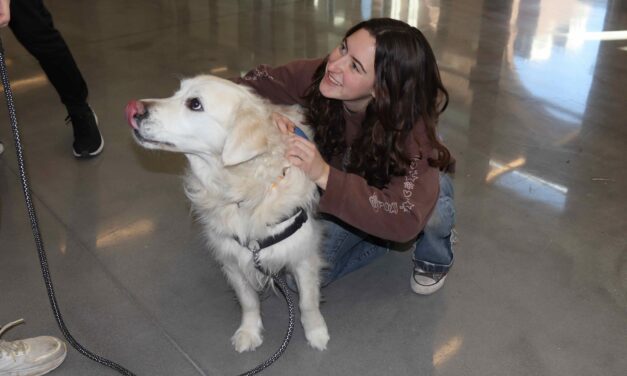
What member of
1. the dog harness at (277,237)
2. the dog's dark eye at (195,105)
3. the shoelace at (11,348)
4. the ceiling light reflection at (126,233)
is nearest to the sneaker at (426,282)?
the dog harness at (277,237)

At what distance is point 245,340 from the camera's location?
1850mm

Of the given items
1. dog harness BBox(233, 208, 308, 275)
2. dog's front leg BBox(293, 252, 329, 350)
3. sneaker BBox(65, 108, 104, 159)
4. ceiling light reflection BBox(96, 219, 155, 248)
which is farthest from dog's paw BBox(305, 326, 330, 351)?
sneaker BBox(65, 108, 104, 159)

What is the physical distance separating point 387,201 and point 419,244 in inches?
18.9

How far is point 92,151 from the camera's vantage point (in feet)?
9.39

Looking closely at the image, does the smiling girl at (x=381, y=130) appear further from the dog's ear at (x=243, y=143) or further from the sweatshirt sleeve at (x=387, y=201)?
the dog's ear at (x=243, y=143)

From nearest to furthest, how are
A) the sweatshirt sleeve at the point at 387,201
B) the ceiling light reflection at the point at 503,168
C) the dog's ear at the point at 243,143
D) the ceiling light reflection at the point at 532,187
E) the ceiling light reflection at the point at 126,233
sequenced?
the dog's ear at the point at 243,143 < the sweatshirt sleeve at the point at 387,201 < the ceiling light reflection at the point at 126,233 < the ceiling light reflection at the point at 532,187 < the ceiling light reflection at the point at 503,168

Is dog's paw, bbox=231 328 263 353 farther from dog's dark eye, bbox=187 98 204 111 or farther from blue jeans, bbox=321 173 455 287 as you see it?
dog's dark eye, bbox=187 98 204 111

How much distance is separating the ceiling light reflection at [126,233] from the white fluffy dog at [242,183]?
647mm

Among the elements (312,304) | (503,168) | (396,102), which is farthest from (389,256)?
(503,168)

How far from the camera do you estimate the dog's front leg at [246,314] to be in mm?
1846

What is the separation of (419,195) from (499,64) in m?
2.84

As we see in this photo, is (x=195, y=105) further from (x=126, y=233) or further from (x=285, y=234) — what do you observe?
(x=126, y=233)

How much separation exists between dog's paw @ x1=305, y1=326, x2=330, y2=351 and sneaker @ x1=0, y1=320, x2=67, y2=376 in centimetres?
81

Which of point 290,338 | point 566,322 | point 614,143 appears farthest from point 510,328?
point 614,143
